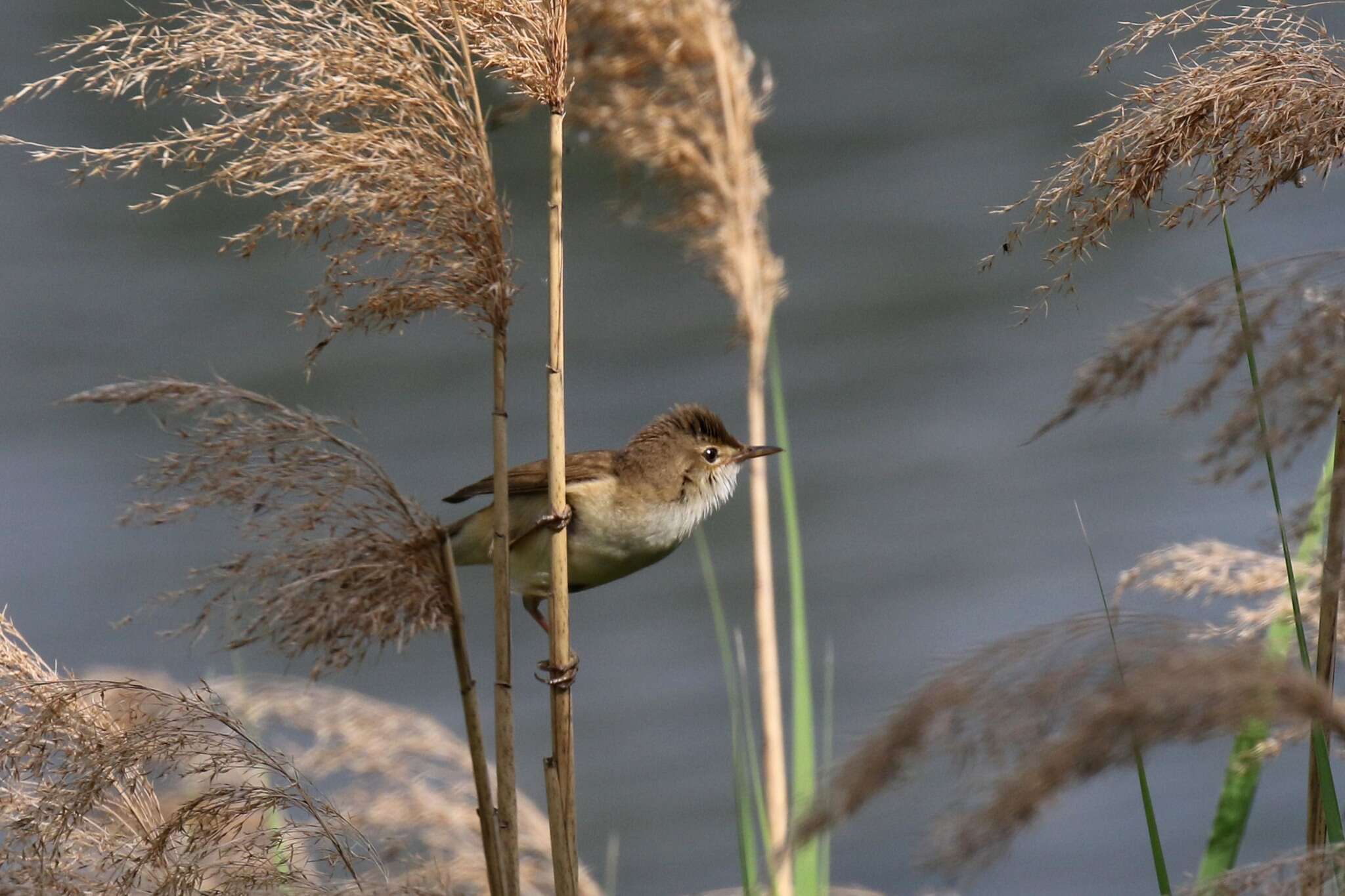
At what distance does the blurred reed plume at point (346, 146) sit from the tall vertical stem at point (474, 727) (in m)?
0.29

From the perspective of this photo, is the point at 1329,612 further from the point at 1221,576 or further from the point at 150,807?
the point at 150,807

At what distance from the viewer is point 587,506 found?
2314 mm

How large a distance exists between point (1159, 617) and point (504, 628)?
71cm

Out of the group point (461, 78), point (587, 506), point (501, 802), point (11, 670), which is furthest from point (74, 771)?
point (587, 506)

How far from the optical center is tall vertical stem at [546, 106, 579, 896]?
4.61 feet

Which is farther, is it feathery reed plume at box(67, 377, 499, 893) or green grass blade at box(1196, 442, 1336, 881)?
green grass blade at box(1196, 442, 1336, 881)

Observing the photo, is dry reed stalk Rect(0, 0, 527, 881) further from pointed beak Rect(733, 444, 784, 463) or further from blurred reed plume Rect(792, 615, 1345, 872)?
pointed beak Rect(733, 444, 784, 463)

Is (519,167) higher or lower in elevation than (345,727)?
higher

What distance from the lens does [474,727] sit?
4.43 ft

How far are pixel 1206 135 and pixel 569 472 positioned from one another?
1.31 m

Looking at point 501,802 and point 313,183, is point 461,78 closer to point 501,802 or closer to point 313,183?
point 313,183

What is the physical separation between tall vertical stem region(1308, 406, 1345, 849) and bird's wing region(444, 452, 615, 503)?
4.23 ft

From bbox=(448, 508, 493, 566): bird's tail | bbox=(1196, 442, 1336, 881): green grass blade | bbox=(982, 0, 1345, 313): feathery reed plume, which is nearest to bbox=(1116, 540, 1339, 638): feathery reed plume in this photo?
bbox=(1196, 442, 1336, 881): green grass blade

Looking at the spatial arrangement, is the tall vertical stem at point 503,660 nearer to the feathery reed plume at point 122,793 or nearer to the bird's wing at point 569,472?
the feathery reed plume at point 122,793
